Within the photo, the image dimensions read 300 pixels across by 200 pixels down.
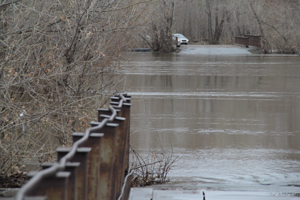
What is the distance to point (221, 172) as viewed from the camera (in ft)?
22.8

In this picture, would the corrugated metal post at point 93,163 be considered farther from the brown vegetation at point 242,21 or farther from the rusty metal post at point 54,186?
the brown vegetation at point 242,21

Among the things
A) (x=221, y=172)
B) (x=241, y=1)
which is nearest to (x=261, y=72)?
(x=221, y=172)

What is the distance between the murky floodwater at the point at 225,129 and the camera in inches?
267

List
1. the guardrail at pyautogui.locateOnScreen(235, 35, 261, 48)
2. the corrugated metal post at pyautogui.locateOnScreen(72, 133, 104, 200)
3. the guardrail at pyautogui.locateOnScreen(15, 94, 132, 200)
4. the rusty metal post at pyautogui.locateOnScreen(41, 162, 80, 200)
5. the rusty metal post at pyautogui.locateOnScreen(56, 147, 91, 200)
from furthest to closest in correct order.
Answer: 1. the guardrail at pyautogui.locateOnScreen(235, 35, 261, 48)
2. the corrugated metal post at pyautogui.locateOnScreen(72, 133, 104, 200)
3. the rusty metal post at pyautogui.locateOnScreen(56, 147, 91, 200)
4. the rusty metal post at pyautogui.locateOnScreen(41, 162, 80, 200)
5. the guardrail at pyautogui.locateOnScreen(15, 94, 132, 200)

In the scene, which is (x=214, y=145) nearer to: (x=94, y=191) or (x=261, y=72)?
(x=94, y=191)

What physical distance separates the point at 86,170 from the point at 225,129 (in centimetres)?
833

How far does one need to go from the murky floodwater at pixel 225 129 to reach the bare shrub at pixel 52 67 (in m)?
0.85

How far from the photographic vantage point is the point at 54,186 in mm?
1404

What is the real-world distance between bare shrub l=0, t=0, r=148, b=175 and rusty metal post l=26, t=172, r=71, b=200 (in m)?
4.05

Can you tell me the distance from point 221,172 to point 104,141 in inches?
175

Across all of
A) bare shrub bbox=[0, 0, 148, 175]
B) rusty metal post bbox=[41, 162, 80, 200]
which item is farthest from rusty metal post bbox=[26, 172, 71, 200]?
bare shrub bbox=[0, 0, 148, 175]

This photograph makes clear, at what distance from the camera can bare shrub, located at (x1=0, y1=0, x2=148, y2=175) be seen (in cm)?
577

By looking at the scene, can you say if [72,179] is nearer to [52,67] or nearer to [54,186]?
[54,186]

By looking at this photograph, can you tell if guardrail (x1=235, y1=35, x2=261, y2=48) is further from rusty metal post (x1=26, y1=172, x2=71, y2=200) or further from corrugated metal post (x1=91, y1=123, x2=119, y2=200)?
rusty metal post (x1=26, y1=172, x2=71, y2=200)
